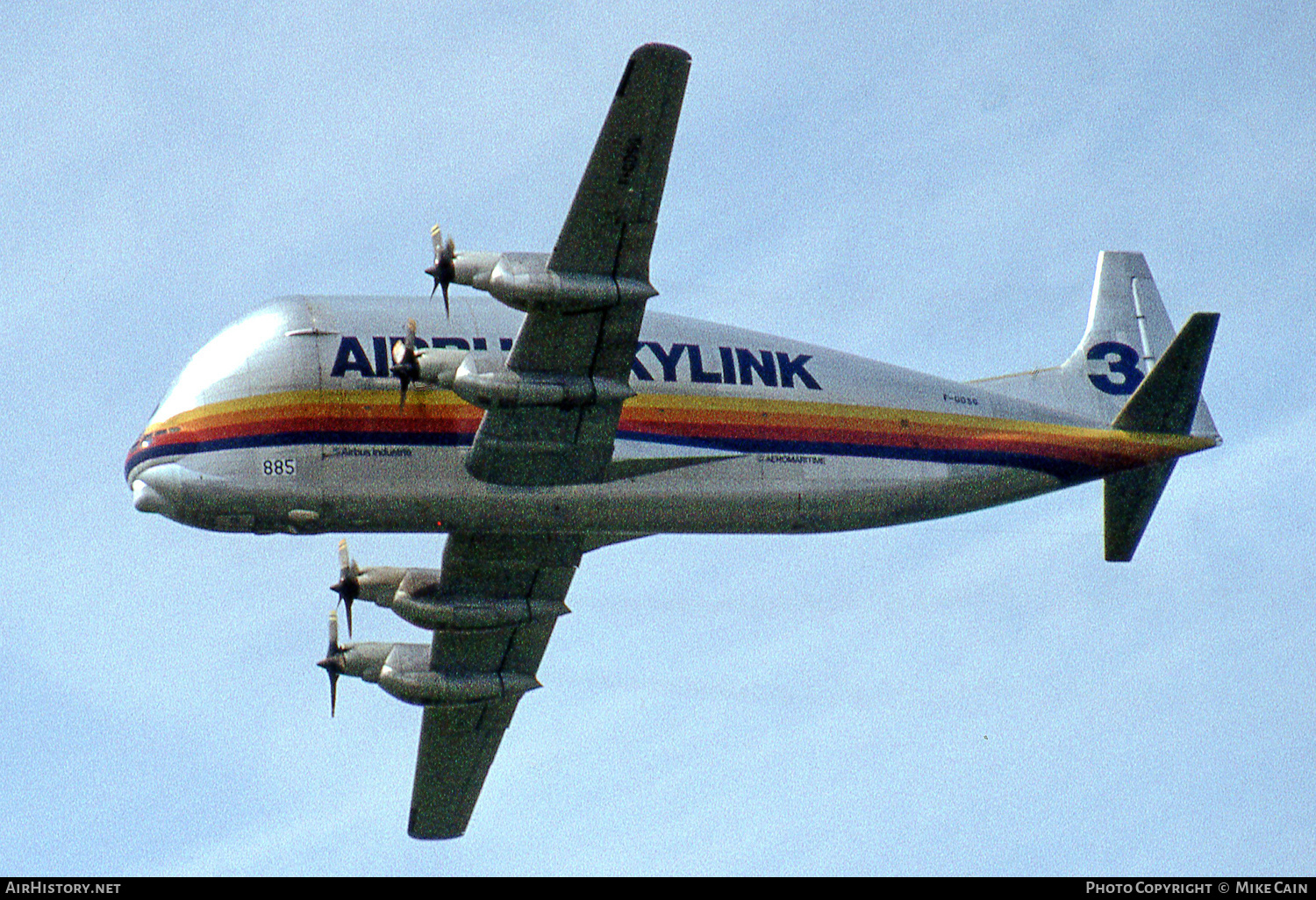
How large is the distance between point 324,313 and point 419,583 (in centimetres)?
609

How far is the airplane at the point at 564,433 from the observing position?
2936cm

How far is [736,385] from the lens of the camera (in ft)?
109

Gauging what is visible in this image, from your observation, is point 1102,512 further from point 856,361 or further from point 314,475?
point 314,475

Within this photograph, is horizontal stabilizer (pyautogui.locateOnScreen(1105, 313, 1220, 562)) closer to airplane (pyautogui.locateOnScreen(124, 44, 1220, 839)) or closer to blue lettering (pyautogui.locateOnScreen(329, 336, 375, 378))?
airplane (pyautogui.locateOnScreen(124, 44, 1220, 839))

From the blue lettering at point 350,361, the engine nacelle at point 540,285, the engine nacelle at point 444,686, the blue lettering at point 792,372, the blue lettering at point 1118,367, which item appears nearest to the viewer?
the engine nacelle at point 540,285

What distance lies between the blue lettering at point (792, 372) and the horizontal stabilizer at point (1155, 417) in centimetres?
681

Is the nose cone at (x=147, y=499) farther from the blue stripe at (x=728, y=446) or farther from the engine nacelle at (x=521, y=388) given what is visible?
the engine nacelle at (x=521, y=388)

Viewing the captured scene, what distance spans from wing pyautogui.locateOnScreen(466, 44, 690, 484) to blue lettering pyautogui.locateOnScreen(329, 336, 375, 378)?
8.55 ft

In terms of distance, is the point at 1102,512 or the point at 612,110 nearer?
the point at 612,110

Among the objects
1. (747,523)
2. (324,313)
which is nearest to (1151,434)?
(747,523)

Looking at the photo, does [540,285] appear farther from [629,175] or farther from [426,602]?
[426,602]

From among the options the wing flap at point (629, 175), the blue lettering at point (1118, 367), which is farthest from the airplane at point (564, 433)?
the blue lettering at point (1118, 367)

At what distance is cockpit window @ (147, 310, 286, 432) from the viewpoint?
31.7 meters
